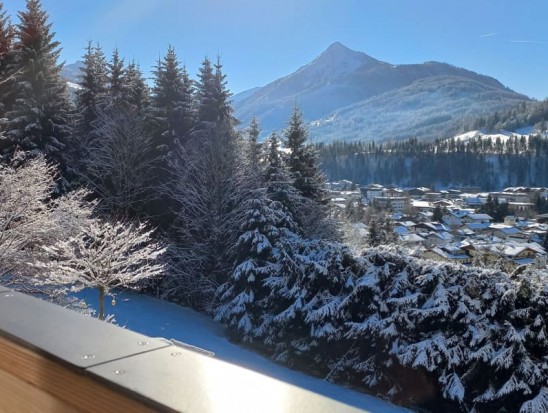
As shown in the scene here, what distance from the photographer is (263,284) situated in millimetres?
14492

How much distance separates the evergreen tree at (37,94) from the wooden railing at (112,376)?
63.0 ft

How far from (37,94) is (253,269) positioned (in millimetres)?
11793

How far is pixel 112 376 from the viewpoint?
2.65ft

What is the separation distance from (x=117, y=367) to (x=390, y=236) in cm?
2979

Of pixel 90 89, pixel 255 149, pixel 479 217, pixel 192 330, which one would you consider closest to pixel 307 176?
pixel 255 149

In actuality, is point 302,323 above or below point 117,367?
below

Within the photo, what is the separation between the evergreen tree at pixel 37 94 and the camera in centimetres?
1869

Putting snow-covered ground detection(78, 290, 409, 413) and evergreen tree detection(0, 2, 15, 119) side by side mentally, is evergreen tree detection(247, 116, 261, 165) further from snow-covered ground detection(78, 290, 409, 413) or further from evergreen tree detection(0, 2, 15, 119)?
evergreen tree detection(0, 2, 15, 119)

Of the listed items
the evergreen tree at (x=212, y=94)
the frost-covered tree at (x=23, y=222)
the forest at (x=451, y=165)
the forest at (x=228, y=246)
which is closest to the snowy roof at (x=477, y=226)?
the forest at (x=228, y=246)

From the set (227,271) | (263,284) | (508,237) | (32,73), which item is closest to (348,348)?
(263,284)

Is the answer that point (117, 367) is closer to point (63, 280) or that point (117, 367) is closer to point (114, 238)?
point (63, 280)

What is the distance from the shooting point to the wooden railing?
29.0 inches

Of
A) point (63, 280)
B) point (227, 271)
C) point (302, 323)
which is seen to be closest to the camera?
point (63, 280)

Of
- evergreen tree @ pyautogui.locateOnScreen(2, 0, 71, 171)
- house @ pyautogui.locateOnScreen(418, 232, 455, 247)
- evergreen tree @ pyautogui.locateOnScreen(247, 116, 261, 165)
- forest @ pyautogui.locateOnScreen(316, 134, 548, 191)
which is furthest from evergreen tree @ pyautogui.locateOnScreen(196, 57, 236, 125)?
forest @ pyautogui.locateOnScreen(316, 134, 548, 191)
